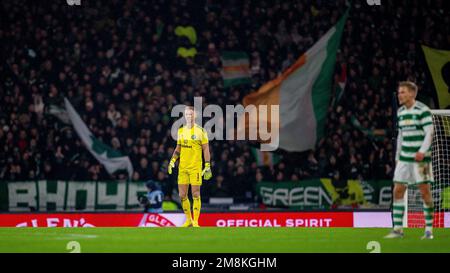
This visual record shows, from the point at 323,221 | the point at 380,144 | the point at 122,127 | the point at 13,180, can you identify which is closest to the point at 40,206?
the point at 13,180

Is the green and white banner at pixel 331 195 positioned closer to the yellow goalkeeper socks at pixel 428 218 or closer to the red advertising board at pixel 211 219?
the red advertising board at pixel 211 219

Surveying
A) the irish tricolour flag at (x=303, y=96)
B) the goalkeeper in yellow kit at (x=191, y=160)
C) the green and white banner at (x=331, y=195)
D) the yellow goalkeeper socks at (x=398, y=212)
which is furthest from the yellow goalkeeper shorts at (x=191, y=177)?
the irish tricolour flag at (x=303, y=96)

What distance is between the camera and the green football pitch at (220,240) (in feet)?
32.6

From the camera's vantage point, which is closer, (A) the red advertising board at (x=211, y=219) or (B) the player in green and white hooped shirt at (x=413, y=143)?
(B) the player in green and white hooped shirt at (x=413, y=143)

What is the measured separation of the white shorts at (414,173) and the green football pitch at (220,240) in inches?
31.2

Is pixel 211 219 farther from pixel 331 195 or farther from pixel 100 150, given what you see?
pixel 100 150

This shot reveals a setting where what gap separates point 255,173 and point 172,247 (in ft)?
37.3

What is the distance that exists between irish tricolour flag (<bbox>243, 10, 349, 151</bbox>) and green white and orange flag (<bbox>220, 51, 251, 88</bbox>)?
8.29ft

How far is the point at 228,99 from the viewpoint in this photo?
915 inches

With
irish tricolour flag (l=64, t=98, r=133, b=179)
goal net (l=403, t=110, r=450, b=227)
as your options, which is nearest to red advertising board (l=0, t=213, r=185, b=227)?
irish tricolour flag (l=64, t=98, r=133, b=179)

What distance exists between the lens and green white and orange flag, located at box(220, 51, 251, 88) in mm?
24406

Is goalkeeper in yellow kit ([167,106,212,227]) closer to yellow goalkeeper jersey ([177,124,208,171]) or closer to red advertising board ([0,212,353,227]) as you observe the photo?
yellow goalkeeper jersey ([177,124,208,171])

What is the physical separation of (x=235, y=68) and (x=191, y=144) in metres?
9.44
